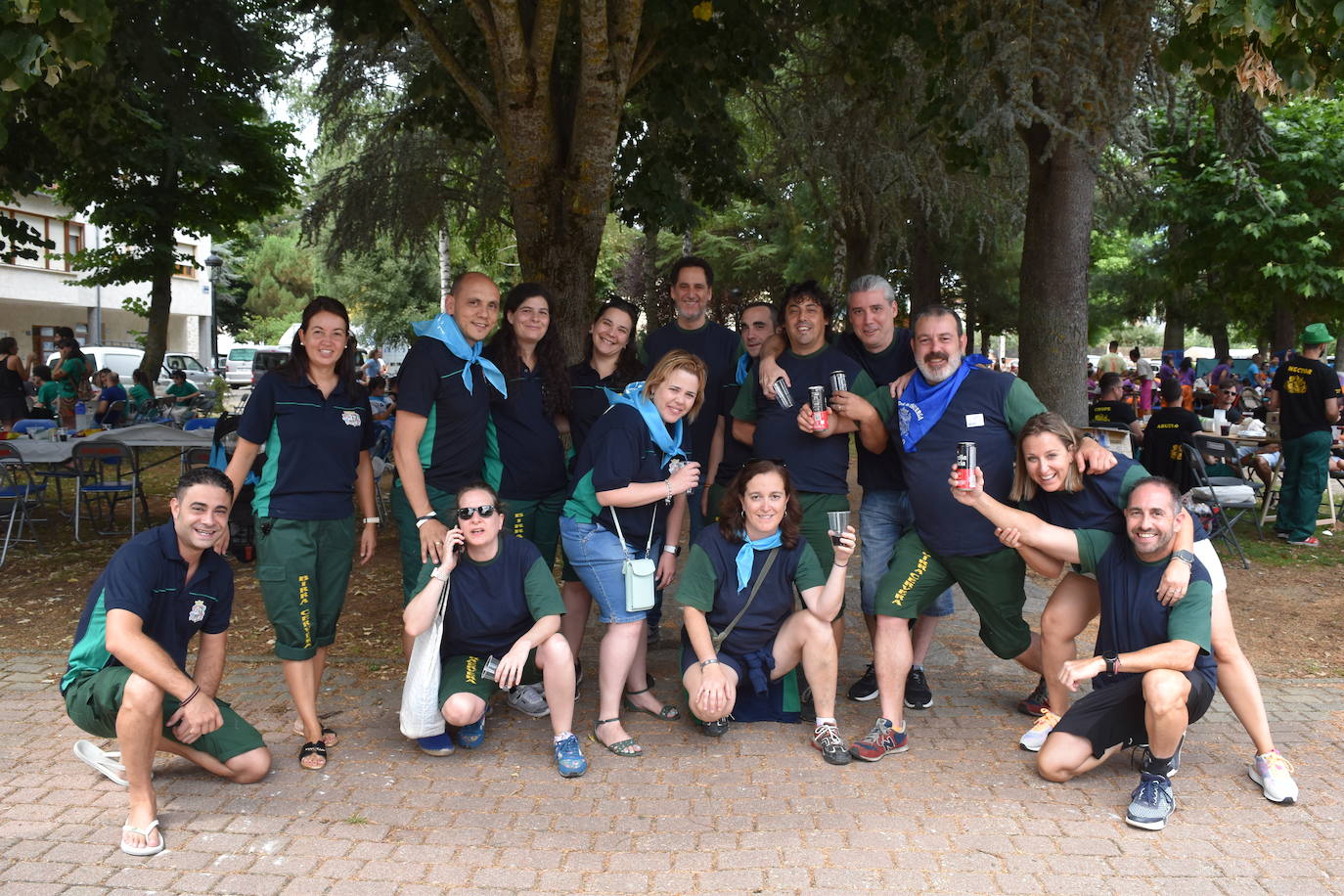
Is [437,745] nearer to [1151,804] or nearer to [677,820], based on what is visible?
[677,820]

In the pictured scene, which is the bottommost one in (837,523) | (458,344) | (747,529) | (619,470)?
(747,529)

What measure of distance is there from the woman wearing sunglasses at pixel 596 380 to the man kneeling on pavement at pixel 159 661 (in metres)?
1.52

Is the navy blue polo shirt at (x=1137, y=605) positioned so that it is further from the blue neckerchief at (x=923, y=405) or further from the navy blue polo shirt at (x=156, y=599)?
the navy blue polo shirt at (x=156, y=599)

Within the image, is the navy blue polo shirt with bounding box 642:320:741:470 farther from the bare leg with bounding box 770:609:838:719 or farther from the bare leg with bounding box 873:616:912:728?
the bare leg with bounding box 873:616:912:728

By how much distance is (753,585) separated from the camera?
4.46 meters

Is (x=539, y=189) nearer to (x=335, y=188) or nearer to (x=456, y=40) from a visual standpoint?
(x=456, y=40)

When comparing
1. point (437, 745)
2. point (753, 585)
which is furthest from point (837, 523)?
point (437, 745)

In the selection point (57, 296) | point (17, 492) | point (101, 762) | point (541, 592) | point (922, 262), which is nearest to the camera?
point (101, 762)

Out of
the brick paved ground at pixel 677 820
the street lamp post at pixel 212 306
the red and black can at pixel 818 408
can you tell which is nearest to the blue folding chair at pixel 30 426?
the brick paved ground at pixel 677 820

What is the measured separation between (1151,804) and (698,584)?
6.20ft

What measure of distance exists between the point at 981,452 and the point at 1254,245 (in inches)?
801

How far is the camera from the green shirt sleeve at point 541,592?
13.9 feet

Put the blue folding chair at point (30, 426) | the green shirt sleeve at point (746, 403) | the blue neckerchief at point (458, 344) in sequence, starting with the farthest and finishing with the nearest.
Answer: the blue folding chair at point (30, 426)
the green shirt sleeve at point (746, 403)
the blue neckerchief at point (458, 344)

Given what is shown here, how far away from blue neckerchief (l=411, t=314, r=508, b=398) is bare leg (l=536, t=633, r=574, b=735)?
1.16 meters
